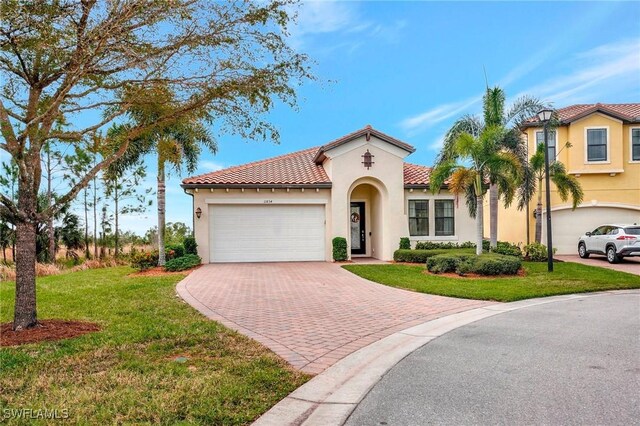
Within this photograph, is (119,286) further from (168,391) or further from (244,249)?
(168,391)

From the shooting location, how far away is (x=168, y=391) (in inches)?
157

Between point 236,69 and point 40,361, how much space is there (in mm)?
4849

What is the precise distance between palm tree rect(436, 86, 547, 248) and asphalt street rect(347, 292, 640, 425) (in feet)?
35.2

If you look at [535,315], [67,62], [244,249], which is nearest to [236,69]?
[67,62]

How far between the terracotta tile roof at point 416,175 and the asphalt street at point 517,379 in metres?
12.6

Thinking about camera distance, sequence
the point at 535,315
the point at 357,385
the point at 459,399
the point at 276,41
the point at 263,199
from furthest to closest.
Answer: the point at 263,199 → the point at 535,315 → the point at 276,41 → the point at 357,385 → the point at 459,399

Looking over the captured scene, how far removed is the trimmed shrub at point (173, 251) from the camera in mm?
16969

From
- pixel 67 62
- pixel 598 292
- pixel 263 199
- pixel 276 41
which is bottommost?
pixel 598 292

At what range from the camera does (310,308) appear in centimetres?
847

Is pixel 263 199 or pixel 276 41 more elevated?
pixel 276 41

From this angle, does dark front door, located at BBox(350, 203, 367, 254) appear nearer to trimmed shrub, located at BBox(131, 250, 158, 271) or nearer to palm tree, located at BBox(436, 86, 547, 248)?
palm tree, located at BBox(436, 86, 547, 248)

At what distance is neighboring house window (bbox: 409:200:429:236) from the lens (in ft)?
64.1

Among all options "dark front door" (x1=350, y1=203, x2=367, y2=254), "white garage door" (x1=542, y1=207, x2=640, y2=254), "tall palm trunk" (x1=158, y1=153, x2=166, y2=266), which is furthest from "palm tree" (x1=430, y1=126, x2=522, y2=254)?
"tall palm trunk" (x1=158, y1=153, x2=166, y2=266)

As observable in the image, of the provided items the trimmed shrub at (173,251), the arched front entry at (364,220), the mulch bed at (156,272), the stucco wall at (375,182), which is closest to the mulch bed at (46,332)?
the mulch bed at (156,272)
